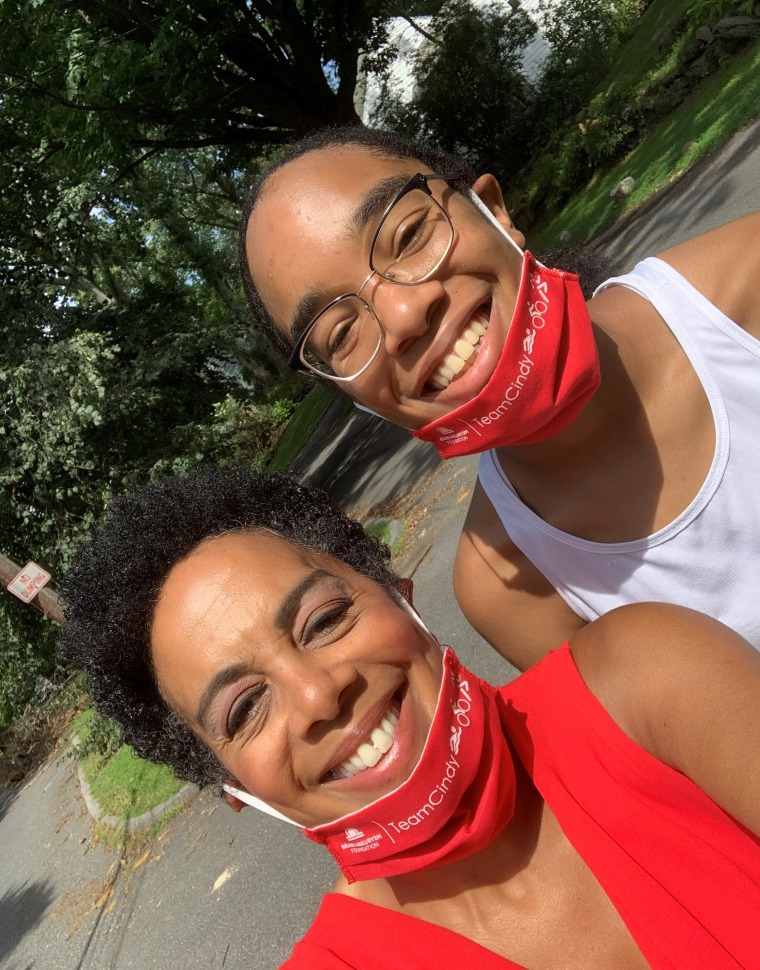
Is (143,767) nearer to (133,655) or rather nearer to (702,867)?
(133,655)

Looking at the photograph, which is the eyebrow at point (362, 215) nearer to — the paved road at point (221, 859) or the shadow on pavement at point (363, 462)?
the paved road at point (221, 859)

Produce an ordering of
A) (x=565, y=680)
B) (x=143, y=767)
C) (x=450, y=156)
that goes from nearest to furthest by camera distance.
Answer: (x=565, y=680) < (x=450, y=156) < (x=143, y=767)

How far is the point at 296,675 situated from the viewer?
1.75 m

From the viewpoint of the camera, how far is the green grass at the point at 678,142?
9.82 m

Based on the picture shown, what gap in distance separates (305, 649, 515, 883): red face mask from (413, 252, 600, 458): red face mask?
586 millimetres

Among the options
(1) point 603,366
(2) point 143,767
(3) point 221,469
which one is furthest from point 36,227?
(1) point 603,366

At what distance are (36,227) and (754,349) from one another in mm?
11392

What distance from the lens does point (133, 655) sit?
2.03 m

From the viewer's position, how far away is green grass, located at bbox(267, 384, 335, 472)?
2108 centimetres


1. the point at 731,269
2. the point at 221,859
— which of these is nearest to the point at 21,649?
the point at 221,859

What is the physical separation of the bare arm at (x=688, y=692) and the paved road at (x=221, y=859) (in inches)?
143

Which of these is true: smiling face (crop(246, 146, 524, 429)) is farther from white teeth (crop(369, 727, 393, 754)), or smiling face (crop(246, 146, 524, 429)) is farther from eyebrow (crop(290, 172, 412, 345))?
white teeth (crop(369, 727, 393, 754))

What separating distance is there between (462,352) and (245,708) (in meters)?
0.95

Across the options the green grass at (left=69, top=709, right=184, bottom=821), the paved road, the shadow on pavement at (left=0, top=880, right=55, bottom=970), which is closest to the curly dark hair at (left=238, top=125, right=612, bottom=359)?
the paved road
